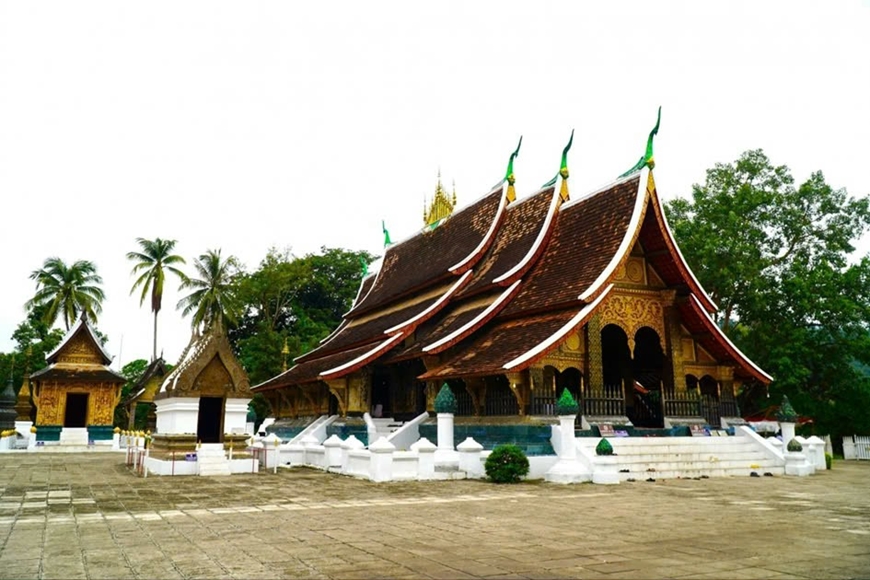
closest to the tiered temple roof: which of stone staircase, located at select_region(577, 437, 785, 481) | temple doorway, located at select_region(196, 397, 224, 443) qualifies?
stone staircase, located at select_region(577, 437, 785, 481)

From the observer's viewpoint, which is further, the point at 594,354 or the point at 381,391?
the point at 381,391

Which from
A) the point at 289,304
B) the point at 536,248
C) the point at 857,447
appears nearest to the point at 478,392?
the point at 536,248

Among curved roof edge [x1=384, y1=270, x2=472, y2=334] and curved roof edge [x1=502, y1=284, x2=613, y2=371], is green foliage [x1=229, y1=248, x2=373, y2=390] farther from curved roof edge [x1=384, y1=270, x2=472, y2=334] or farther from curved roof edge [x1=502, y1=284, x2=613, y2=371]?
curved roof edge [x1=502, y1=284, x2=613, y2=371]

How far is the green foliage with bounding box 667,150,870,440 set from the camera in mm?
23516

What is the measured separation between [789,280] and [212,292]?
31.7 m

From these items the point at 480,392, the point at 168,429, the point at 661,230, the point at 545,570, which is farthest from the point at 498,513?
the point at 661,230

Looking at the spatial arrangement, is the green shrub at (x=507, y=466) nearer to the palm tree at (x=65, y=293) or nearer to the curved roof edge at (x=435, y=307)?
the curved roof edge at (x=435, y=307)

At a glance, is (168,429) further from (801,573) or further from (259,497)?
(801,573)

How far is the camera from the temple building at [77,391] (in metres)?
30.3

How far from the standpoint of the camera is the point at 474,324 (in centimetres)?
1572

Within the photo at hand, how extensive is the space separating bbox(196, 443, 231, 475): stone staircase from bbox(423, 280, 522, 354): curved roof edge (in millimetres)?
4902

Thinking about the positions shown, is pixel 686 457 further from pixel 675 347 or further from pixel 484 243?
pixel 484 243

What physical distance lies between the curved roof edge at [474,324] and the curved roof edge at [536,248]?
0.88 feet

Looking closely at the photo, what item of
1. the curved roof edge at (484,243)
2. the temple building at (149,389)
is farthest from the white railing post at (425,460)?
the temple building at (149,389)
